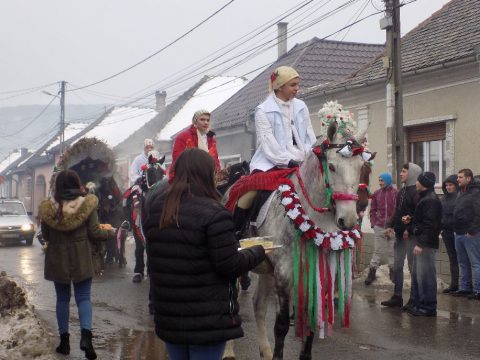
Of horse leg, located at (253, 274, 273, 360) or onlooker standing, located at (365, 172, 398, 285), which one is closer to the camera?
horse leg, located at (253, 274, 273, 360)

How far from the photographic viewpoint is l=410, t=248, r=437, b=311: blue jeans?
9414mm

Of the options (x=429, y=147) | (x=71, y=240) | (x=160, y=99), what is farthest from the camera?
(x=160, y=99)

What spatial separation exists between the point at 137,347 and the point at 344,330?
2.51 metres

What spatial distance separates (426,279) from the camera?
9.41 meters

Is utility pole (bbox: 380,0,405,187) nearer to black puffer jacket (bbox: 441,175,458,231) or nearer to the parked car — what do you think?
black puffer jacket (bbox: 441,175,458,231)

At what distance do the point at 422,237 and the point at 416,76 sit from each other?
654 centimetres

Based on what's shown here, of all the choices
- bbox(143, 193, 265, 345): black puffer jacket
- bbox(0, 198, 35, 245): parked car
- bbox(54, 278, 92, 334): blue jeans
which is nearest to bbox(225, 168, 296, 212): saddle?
bbox(54, 278, 92, 334): blue jeans

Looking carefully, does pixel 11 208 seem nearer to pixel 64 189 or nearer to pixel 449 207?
pixel 449 207

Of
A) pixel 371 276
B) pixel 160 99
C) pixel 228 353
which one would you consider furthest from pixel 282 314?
pixel 160 99

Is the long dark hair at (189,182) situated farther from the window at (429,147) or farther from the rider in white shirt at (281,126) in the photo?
the window at (429,147)

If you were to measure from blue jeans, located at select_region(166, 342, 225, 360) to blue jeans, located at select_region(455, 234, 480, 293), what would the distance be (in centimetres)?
788

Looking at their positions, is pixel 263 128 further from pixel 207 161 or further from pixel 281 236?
pixel 207 161

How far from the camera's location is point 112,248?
16.0 m

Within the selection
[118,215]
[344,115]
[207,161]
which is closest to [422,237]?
[344,115]
